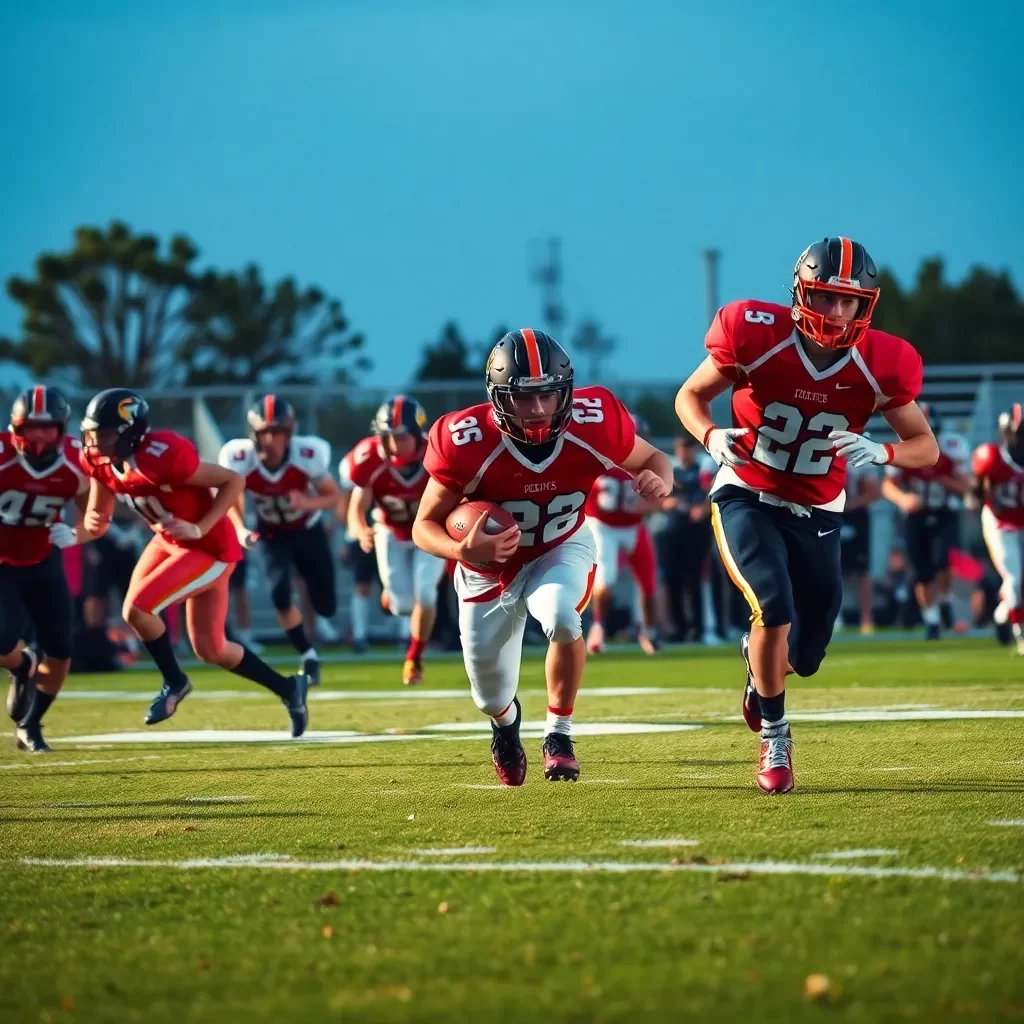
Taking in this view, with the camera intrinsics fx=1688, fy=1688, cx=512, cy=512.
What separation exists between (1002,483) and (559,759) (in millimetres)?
8456

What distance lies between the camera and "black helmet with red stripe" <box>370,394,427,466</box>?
12297 millimetres

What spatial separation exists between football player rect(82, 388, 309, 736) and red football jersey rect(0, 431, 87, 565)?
0.14 meters

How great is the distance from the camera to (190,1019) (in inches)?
124

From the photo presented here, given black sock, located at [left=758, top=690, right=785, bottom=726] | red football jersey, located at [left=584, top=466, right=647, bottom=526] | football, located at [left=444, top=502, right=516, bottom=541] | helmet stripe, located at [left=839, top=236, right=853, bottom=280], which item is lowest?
black sock, located at [left=758, top=690, right=785, bottom=726]

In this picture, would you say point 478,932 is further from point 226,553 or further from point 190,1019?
point 226,553

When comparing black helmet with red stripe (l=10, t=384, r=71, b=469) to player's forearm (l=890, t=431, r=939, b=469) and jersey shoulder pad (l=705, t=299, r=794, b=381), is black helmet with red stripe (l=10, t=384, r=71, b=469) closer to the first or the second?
jersey shoulder pad (l=705, t=299, r=794, b=381)

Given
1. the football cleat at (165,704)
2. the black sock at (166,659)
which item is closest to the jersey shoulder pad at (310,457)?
the black sock at (166,659)

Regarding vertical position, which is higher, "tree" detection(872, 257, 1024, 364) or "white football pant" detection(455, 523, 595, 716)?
"tree" detection(872, 257, 1024, 364)

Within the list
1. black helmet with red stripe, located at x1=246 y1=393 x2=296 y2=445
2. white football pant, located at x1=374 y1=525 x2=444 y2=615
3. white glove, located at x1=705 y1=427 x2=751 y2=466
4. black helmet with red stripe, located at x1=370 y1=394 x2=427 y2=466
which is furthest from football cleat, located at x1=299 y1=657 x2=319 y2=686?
white glove, located at x1=705 y1=427 x2=751 y2=466

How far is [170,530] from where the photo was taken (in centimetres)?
867

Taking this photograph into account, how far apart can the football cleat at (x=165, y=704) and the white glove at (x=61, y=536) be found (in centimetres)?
95

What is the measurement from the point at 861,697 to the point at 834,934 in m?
6.47

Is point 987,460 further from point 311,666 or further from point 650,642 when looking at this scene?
point 311,666

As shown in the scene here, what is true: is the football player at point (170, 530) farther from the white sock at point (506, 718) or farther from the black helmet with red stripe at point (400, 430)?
the black helmet with red stripe at point (400, 430)
